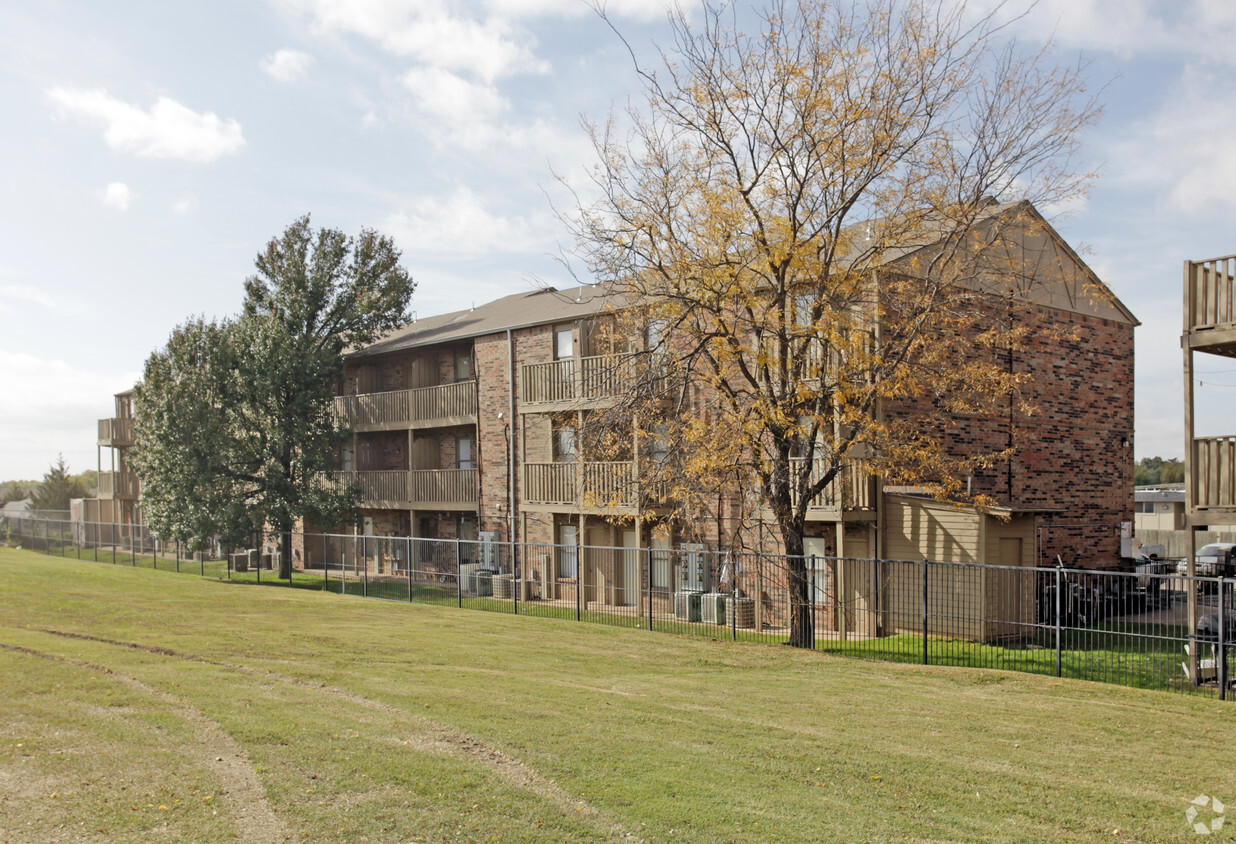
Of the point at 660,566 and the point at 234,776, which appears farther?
the point at 660,566

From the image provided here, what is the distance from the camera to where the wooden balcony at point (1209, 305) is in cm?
1376

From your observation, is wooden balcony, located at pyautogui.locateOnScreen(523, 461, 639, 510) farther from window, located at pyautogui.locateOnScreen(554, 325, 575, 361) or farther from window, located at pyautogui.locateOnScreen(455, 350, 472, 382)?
window, located at pyautogui.locateOnScreen(455, 350, 472, 382)

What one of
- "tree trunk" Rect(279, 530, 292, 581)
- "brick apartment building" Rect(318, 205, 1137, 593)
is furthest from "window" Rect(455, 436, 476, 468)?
"tree trunk" Rect(279, 530, 292, 581)

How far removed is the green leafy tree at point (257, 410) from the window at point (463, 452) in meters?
3.54

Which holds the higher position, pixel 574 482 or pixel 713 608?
pixel 574 482

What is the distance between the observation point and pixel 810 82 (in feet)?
50.1

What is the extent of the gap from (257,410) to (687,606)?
16.3 metres

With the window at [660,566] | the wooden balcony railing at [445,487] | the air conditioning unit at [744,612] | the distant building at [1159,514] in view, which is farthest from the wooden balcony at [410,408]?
the distant building at [1159,514]

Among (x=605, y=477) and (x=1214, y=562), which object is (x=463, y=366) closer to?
(x=605, y=477)

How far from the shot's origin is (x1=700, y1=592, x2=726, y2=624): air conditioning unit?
66.9 ft

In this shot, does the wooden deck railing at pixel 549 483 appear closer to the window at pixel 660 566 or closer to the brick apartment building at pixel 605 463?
the brick apartment building at pixel 605 463

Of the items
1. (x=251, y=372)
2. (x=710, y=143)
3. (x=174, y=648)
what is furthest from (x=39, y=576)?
(x=710, y=143)

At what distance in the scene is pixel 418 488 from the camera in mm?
30500

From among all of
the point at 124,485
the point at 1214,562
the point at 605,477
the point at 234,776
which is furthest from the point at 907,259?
the point at 124,485
